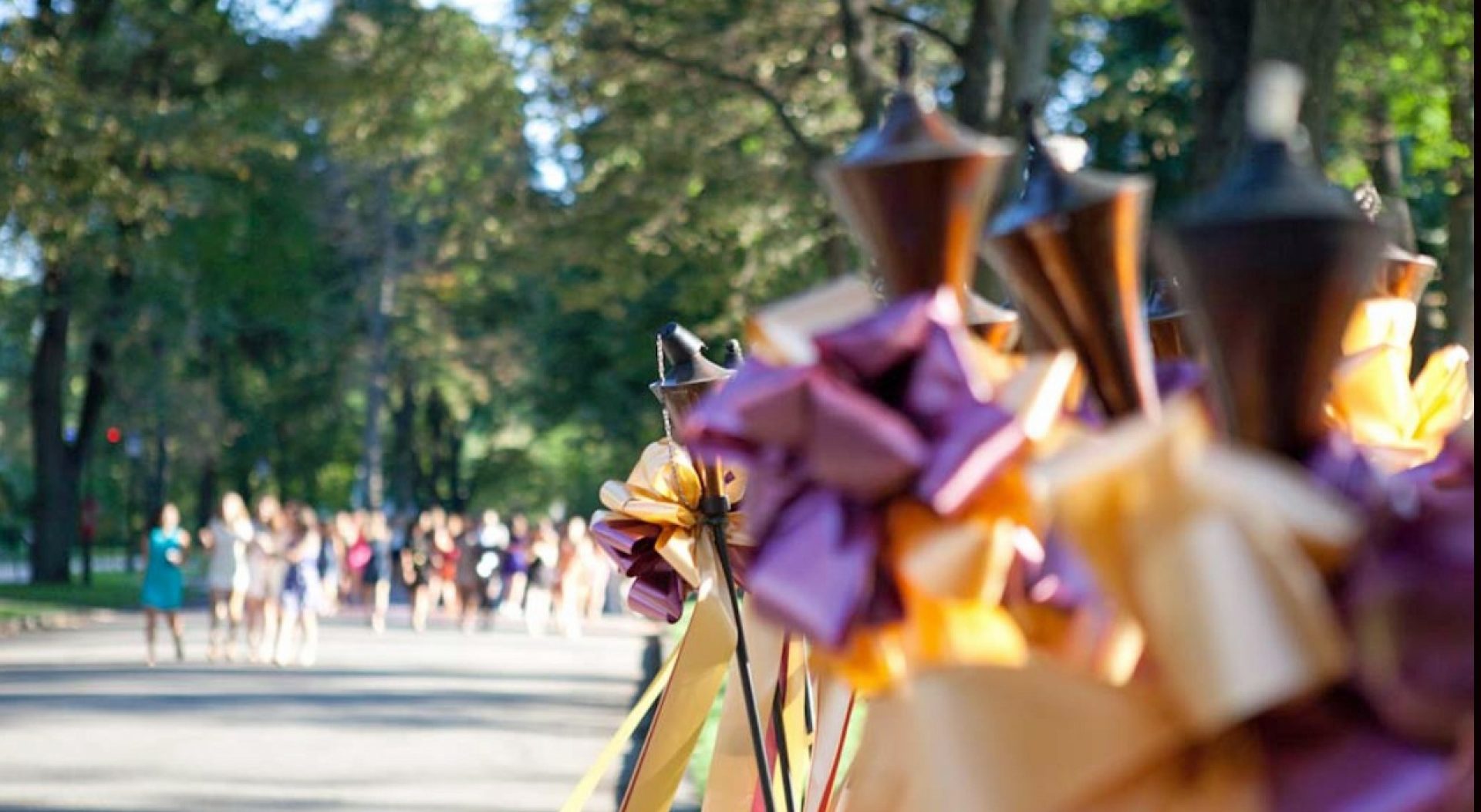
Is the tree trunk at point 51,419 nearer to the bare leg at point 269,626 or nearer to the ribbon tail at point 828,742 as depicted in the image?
the bare leg at point 269,626

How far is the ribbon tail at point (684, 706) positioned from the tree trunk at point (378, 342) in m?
44.1

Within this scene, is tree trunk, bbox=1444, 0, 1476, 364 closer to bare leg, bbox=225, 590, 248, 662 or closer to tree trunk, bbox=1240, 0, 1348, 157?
tree trunk, bbox=1240, 0, 1348, 157

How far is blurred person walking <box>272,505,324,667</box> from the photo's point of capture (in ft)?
76.6

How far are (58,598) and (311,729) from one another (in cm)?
2217

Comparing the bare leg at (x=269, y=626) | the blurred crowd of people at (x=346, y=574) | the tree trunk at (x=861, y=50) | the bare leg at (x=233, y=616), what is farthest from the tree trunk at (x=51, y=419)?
the tree trunk at (x=861, y=50)

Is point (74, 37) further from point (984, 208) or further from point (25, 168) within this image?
point (984, 208)

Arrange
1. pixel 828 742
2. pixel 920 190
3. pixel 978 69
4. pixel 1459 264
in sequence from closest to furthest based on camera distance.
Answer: pixel 920 190, pixel 828 742, pixel 1459 264, pixel 978 69

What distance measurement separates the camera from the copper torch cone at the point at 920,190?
53.6 inches

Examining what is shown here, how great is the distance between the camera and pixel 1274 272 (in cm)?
116

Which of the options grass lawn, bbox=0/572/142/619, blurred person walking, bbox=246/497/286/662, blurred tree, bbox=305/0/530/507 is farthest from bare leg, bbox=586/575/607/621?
blurred person walking, bbox=246/497/286/662

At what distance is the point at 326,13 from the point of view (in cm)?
3216

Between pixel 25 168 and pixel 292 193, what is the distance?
18.3m

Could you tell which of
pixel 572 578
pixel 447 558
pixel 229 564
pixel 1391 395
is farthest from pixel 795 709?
pixel 447 558

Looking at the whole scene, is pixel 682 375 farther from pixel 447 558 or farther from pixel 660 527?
pixel 447 558
